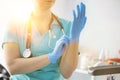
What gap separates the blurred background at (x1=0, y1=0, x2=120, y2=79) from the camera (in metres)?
1.89

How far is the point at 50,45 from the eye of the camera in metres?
1.10

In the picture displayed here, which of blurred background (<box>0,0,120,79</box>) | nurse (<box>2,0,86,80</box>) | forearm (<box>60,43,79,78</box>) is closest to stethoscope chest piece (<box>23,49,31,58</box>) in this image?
nurse (<box>2,0,86,80</box>)

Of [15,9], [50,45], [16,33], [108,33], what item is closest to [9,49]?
[16,33]

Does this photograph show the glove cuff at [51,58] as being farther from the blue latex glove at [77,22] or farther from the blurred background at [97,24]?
the blurred background at [97,24]

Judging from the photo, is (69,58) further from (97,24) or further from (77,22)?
(97,24)

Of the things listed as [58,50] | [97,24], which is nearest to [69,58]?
[58,50]

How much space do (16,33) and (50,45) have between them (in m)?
0.17

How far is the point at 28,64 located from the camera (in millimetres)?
1022

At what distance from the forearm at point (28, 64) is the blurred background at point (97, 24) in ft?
2.82

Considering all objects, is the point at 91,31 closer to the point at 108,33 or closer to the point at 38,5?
the point at 108,33

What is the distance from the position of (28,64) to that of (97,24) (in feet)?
3.75

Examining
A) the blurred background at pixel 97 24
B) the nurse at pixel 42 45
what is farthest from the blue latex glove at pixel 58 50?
the blurred background at pixel 97 24

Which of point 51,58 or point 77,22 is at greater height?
point 77,22

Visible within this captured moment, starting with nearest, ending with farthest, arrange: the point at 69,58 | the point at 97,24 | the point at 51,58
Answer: the point at 51,58 < the point at 69,58 < the point at 97,24
